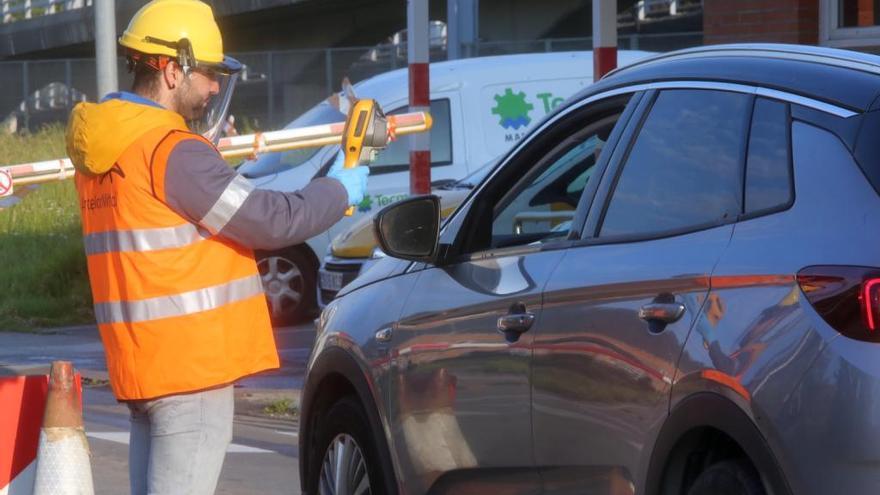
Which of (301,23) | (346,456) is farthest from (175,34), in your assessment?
(301,23)

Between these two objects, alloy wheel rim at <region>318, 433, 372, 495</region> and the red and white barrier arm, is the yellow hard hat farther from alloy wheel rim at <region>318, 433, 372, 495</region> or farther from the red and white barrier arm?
the red and white barrier arm

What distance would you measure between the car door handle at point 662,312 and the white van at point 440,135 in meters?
9.61

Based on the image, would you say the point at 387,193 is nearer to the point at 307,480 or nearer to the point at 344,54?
the point at 307,480

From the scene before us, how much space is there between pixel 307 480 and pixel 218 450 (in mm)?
1447

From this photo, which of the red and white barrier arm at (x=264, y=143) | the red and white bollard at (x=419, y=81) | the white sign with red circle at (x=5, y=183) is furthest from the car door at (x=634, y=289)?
the white sign with red circle at (x=5, y=183)

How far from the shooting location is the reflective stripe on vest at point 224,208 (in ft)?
13.6

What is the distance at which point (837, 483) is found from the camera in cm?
311

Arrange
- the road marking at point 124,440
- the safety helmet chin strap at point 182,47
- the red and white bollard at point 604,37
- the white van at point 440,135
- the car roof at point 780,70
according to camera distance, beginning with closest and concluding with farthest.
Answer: the car roof at point 780,70
the safety helmet chin strap at point 182,47
the road marking at point 124,440
the red and white bollard at point 604,37
the white van at point 440,135

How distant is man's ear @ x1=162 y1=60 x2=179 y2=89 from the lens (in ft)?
14.1

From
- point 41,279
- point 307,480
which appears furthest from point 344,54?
point 307,480

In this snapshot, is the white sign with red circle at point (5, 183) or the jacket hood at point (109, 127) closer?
the jacket hood at point (109, 127)

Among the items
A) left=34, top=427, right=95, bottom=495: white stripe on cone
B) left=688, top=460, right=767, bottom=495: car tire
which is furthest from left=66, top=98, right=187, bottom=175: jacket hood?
left=688, top=460, right=767, bottom=495: car tire

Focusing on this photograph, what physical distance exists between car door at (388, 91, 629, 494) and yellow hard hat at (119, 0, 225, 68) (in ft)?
3.17

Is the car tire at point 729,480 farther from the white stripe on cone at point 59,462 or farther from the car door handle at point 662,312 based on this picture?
the white stripe on cone at point 59,462
